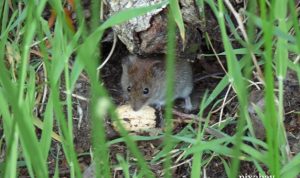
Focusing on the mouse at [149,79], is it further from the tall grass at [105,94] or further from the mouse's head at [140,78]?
the tall grass at [105,94]

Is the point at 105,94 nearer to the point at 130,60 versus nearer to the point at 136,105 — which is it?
the point at 136,105

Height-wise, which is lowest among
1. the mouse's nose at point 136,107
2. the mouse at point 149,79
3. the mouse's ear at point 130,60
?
the mouse's nose at point 136,107

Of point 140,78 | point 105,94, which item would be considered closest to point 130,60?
point 140,78

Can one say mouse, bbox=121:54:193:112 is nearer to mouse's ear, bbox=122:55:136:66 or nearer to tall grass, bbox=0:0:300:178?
mouse's ear, bbox=122:55:136:66

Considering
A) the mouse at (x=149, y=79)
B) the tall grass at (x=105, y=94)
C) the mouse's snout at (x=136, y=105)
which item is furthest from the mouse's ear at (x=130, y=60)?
the tall grass at (x=105, y=94)

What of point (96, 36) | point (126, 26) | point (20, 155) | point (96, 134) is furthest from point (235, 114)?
point (96, 134)

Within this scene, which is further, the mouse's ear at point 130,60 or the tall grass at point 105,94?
the mouse's ear at point 130,60

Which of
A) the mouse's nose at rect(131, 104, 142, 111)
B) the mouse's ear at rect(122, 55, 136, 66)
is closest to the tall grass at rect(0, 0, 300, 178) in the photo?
the mouse's nose at rect(131, 104, 142, 111)

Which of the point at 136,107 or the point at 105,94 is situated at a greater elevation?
the point at 105,94
